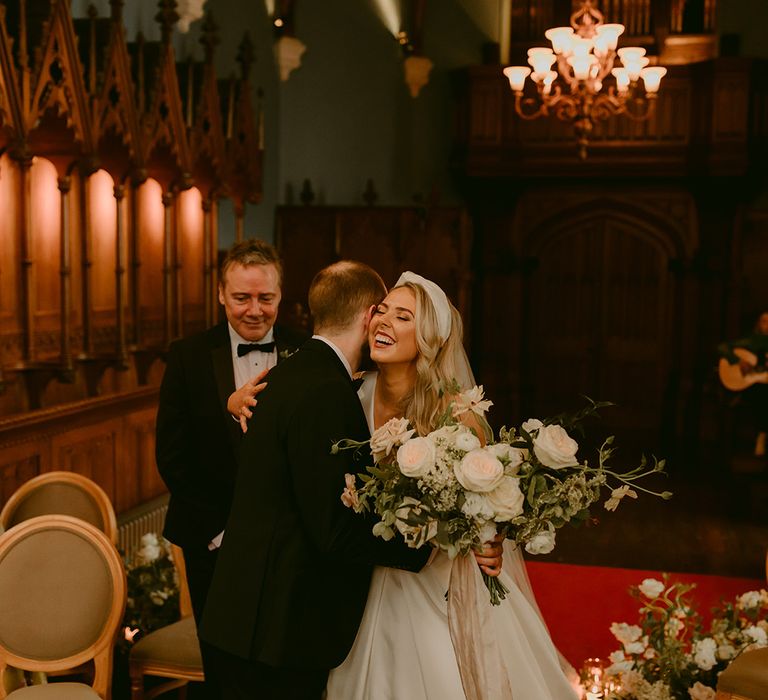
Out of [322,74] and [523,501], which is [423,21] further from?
[523,501]

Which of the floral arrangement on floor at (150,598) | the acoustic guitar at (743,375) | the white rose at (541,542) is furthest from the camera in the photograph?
the acoustic guitar at (743,375)

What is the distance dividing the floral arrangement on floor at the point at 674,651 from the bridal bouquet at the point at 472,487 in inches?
49.9

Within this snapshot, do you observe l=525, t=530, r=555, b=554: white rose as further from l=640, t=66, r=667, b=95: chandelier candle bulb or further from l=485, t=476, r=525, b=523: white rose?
l=640, t=66, r=667, b=95: chandelier candle bulb

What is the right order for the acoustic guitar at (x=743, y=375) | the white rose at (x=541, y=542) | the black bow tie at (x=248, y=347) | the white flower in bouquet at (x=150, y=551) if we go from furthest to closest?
1. the acoustic guitar at (x=743, y=375)
2. the white flower in bouquet at (x=150, y=551)
3. the black bow tie at (x=248, y=347)
4. the white rose at (x=541, y=542)

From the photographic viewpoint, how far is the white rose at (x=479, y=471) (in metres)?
2.02

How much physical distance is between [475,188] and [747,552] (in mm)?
5563

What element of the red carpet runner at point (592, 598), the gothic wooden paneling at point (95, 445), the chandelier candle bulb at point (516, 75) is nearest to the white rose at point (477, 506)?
the red carpet runner at point (592, 598)

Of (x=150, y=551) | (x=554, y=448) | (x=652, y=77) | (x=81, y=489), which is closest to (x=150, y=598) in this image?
(x=150, y=551)

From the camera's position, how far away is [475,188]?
1091 centimetres

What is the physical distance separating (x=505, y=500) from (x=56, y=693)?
1.62 metres

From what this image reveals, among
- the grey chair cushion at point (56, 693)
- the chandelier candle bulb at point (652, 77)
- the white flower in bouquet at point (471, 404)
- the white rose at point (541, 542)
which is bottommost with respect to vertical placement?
the grey chair cushion at point (56, 693)

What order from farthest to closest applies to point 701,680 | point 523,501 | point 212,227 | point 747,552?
point 212,227, point 747,552, point 701,680, point 523,501

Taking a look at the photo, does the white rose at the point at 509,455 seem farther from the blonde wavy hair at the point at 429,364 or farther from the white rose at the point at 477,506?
the blonde wavy hair at the point at 429,364

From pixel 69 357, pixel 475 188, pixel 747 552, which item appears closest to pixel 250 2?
pixel 475 188
